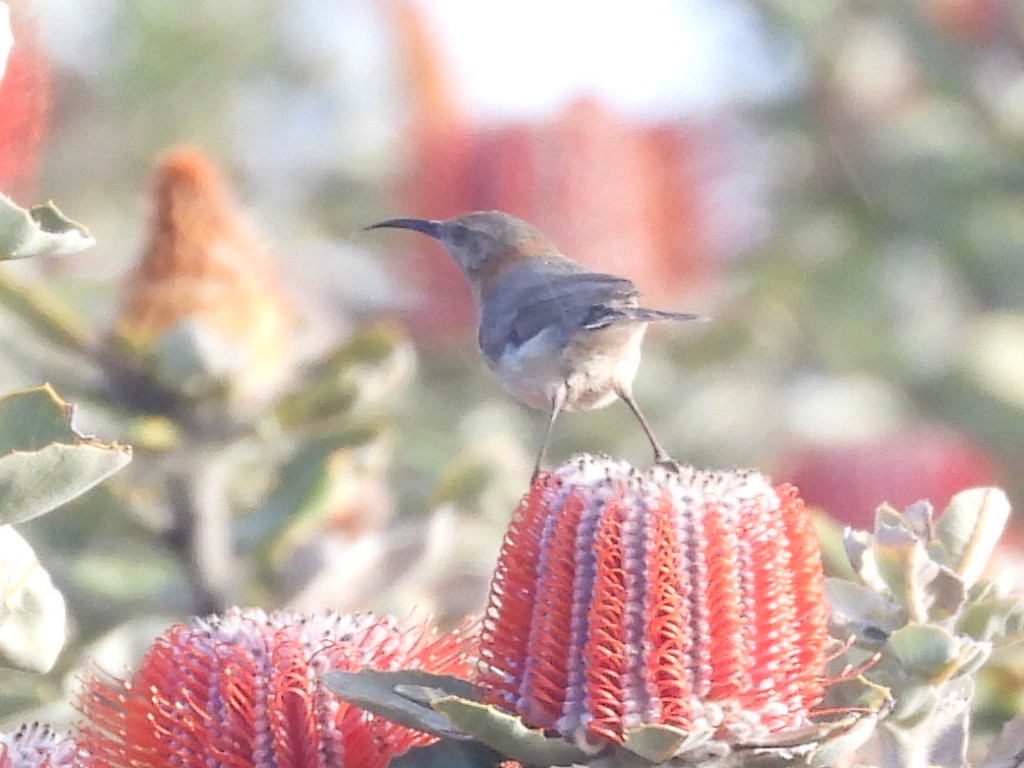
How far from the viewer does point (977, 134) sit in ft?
16.3

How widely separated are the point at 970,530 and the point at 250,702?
0.62 metres

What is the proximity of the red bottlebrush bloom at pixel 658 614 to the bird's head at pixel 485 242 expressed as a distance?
4.81ft

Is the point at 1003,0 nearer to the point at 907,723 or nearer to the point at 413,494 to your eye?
the point at 413,494

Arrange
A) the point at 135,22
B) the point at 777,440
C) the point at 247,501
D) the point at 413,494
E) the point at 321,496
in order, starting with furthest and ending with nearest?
the point at 135,22 < the point at 777,440 < the point at 413,494 < the point at 247,501 < the point at 321,496

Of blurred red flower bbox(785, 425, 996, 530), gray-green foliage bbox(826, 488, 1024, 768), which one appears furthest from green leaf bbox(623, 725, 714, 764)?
blurred red flower bbox(785, 425, 996, 530)

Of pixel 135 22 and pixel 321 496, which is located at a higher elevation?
pixel 135 22

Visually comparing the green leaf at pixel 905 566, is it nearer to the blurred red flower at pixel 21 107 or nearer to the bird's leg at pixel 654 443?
the bird's leg at pixel 654 443

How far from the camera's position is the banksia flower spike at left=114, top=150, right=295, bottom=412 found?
2438mm

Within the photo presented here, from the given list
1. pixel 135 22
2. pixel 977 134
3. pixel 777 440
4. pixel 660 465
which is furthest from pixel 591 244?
pixel 660 465

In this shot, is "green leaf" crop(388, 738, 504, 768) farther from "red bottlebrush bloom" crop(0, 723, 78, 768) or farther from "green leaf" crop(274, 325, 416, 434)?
"green leaf" crop(274, 325, 416, 434)

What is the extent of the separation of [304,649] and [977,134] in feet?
12.5

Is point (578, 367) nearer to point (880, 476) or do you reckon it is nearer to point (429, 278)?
point (880, 476)

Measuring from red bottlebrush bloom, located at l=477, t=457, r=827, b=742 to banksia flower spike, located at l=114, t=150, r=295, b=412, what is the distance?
3.45ft

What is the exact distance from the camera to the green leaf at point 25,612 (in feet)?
4.81
